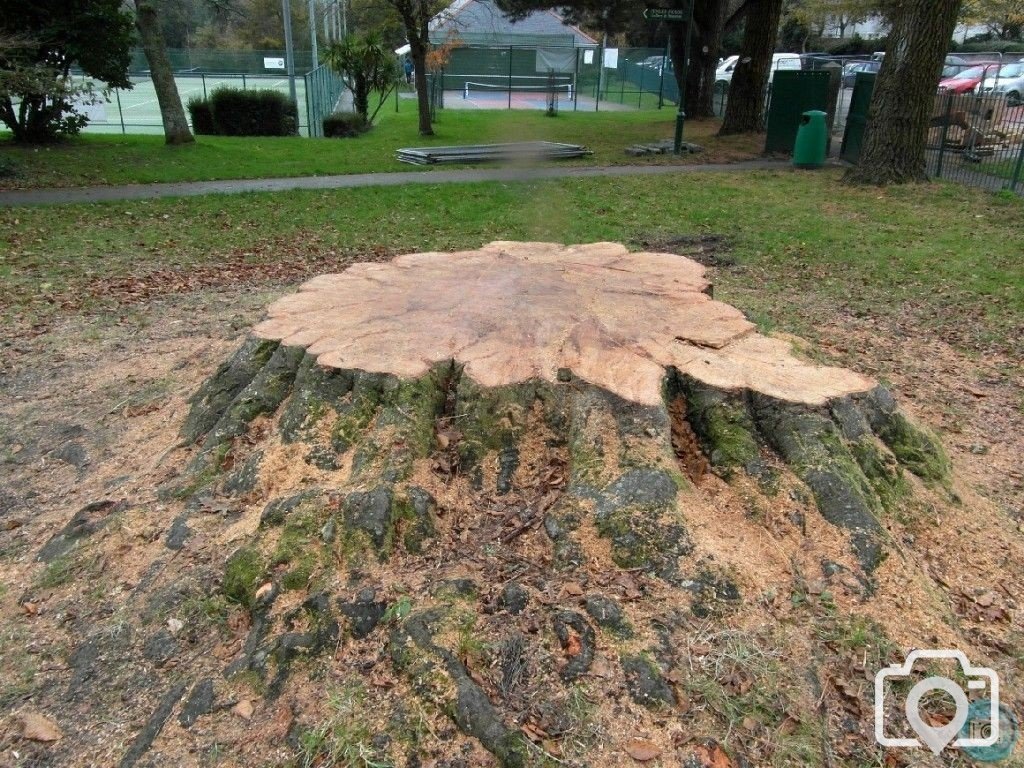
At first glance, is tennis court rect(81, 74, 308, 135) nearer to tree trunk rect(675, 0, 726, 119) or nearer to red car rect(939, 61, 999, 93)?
tree trunk rect(675, 0, 726, 119)

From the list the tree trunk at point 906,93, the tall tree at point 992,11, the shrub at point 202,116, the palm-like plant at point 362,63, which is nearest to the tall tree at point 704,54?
the palm-like plant at point 362,63

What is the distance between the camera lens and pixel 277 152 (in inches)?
674

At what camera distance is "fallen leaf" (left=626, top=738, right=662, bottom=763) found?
2250mm

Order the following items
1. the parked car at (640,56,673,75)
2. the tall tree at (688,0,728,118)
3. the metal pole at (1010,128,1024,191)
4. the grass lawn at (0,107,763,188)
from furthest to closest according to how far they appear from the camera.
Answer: the parked car at (640,56,673,75), the tall tree at (688,0,728,118), the grass lawn at (0,107,763,188), the metal pole at (1010,128,1024,191)

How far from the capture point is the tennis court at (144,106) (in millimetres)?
22489

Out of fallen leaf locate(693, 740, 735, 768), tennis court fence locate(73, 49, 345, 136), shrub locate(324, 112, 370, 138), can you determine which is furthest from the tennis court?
fallen leaf locate(693, 740, 735, 768)

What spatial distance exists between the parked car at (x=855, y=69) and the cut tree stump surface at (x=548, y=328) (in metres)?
27.4

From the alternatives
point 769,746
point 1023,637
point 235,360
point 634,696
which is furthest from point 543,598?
point 235,360

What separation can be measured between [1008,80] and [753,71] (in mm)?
11938

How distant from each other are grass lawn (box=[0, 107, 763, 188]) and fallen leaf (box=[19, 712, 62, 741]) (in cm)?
1081

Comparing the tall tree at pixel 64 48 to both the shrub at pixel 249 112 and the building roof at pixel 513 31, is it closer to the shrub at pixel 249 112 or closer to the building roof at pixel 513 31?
the shrub at pixel 249 112

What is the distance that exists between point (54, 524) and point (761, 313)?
5353 millimetres

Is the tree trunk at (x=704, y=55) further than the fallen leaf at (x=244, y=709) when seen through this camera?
Yes

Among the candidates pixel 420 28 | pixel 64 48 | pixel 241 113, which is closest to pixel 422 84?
pixel 420 28
